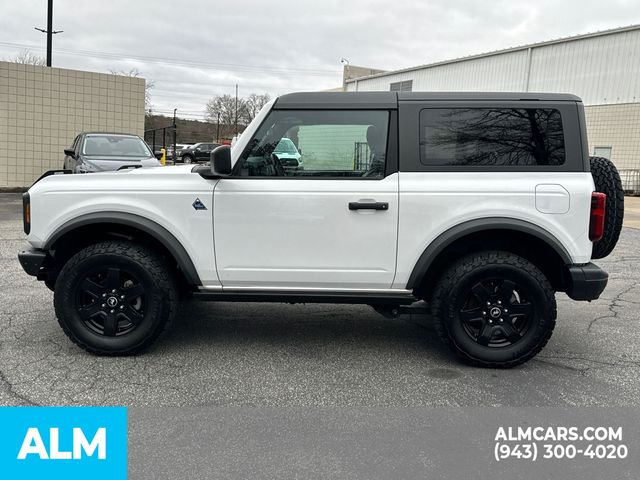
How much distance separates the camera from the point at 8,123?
15.5 meters

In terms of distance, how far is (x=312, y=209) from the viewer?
390cm

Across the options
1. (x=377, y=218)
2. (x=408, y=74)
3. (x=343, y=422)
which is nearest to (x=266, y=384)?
(x=343, y=422)

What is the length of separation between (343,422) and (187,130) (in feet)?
219

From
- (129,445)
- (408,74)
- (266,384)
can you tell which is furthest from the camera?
(408,74)

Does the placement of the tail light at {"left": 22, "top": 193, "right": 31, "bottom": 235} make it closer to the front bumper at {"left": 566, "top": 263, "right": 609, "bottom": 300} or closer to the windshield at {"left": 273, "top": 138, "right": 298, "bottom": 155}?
the windshield at {"left": 273, "top": 138, "right": 298, "bottom": 155}

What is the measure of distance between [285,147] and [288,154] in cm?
6

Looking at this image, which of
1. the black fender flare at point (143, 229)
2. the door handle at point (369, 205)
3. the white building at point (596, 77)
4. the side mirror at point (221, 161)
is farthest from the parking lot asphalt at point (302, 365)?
the white building at point (596, 77)

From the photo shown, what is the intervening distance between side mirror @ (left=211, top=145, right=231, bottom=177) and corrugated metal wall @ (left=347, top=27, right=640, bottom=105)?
72.7 feet

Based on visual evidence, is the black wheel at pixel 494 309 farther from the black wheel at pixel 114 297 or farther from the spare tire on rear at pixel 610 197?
the black wheel at pixel 114 297

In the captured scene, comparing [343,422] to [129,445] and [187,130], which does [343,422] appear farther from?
[187,130]

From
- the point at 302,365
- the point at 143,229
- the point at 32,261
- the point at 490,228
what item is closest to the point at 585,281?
the point at 490,228

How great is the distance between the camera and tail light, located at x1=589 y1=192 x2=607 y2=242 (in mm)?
3805


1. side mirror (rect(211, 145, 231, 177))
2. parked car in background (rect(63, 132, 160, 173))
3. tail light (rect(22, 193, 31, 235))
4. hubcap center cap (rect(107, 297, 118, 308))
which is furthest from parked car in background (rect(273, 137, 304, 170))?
parked car in background (rect(63, 132, 160, 173))

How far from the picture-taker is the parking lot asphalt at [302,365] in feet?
11.5
